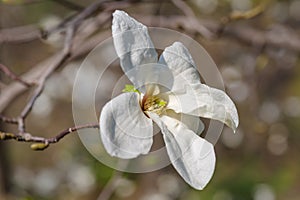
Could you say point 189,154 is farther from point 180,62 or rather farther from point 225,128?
point 225,128

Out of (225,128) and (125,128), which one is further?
(225,128)

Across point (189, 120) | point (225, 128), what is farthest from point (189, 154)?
point (225, 128)

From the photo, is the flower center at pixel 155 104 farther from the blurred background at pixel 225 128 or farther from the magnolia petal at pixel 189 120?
the blurred background at pixel 225 128

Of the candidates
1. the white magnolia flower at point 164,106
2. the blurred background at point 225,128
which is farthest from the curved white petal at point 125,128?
the blurred background at point 225,128

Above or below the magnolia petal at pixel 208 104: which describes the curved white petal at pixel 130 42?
above

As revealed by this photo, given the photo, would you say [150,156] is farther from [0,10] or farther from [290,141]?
[290,141]

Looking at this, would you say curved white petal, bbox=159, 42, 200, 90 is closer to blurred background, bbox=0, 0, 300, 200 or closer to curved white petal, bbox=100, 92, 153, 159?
curved white petal, bbox=100, 92, 153, 159

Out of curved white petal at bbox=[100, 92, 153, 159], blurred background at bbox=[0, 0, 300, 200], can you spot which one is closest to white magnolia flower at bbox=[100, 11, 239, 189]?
curved white petal at bbox=[100, 92, 153, 159]

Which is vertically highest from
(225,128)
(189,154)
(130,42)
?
(130,42)
